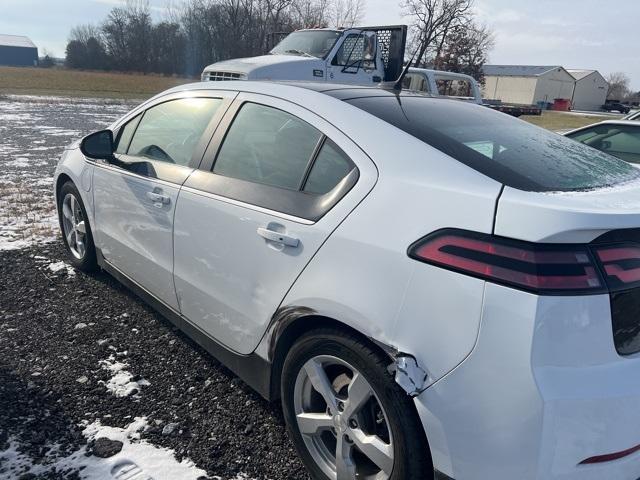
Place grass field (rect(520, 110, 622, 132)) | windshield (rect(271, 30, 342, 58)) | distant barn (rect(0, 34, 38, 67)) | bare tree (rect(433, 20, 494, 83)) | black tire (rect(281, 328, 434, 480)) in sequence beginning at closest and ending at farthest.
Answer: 1. black tire (rect(281, 328, 434, 480))
2. windshield (rect(271, 30, 342, 58))
3. grass field (rect(520, 110, 622, 132))
4. bare tree (rect(433, 20, 494, 83))
5. distant barn (rect(0, 34, 38, 67))

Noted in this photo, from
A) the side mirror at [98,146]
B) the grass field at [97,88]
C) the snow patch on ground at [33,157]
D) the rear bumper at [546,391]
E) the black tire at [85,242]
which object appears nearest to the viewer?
the rear bumper at [546,391]

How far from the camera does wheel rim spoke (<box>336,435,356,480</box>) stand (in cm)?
202

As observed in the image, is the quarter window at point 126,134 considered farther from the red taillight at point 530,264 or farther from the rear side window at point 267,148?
the red taillight at point 530,264

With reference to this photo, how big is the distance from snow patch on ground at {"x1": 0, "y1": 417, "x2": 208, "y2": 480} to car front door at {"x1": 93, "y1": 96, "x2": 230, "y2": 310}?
0.88 meters

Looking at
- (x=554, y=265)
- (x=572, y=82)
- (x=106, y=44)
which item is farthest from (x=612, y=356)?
(x=572, y=82)

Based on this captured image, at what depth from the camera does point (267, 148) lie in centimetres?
252

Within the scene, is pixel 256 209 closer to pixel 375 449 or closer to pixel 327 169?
pixel 327 169

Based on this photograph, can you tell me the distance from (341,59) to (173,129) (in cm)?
818

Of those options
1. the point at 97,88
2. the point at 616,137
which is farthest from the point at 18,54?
the point at 616,137

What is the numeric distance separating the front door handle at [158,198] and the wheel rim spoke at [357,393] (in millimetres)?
1571

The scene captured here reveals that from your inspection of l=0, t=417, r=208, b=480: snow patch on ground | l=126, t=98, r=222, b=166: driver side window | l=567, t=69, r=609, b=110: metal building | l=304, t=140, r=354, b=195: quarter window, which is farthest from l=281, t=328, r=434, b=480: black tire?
l=567, t=69, r=609, b=110: metal building

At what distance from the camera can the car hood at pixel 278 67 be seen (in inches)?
378

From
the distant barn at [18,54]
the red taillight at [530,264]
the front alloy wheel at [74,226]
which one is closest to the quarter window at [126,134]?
the front alloy wheel at [74,226]

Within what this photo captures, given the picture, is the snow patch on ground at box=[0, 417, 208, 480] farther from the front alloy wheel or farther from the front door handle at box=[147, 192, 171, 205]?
the front alloy wheel
